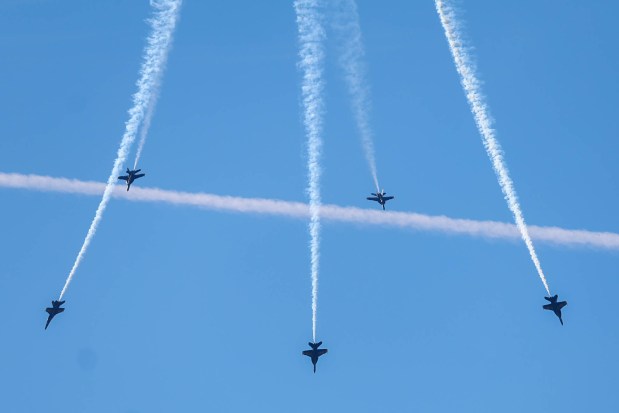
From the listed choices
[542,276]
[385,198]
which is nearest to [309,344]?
[385,198]

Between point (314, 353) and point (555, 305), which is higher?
point (555, 305)

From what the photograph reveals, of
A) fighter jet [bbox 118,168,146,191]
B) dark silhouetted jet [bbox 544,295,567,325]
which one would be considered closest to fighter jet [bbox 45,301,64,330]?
fighter jet [bbox 118,168,146,191]

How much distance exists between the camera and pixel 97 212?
101ft

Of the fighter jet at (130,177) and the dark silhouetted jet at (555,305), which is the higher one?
the fighter jet at (130,177)

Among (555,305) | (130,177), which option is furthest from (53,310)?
(555,305)

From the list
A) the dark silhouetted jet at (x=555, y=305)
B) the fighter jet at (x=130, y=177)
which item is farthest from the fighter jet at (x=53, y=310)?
the dark silhouetted jet at (x=555, y=305)

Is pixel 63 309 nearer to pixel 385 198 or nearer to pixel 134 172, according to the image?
pixel 134 172

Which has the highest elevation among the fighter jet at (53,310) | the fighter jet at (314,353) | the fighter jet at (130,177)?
the fighter jet at (130,177)

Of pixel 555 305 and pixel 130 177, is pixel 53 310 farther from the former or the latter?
pixel 555 305

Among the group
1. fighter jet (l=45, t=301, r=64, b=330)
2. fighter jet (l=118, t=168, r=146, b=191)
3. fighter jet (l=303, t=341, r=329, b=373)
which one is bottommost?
fighter jet (l=303, t=341, r=329, b=373)

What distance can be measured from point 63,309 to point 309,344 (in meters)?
16.8

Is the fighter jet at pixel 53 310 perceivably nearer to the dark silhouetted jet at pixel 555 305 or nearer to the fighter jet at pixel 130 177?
the fighter jet at pixel 130 177

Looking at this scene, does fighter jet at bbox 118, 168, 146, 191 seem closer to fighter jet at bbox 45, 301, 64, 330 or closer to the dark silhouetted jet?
fighter jet at bbox 45, 301, 64, 330

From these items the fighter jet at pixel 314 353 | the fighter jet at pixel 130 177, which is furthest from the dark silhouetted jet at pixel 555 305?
the fighter jet at pixel 130 177
